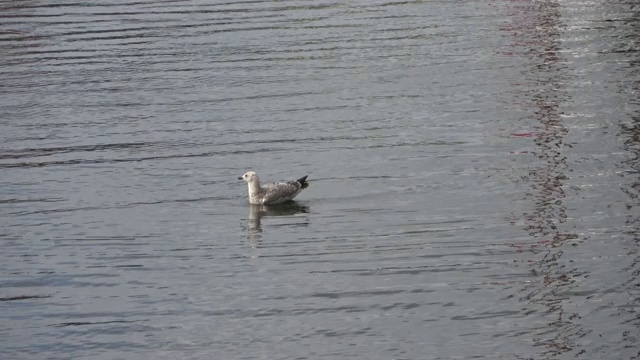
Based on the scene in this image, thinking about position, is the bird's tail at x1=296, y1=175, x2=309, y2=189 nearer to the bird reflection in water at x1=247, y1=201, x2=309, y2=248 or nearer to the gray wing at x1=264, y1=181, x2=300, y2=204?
the gray wing at x1=264, y1=181, x2=300, y2=204

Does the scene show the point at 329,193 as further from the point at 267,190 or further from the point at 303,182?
the point at 267,190

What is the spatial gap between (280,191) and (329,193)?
103 cm

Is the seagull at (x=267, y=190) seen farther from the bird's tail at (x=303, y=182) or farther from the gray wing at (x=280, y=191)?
the bird's tail at (x=303, y=182)

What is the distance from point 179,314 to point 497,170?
28.0 ft

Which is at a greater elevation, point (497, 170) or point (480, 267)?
point (497, 170)

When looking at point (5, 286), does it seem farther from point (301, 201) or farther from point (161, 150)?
point (161, 150)

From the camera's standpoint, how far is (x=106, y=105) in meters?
34.3

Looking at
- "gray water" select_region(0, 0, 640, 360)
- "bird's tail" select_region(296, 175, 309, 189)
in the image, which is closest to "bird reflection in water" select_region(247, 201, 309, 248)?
"gray water" select_region(0, 0, 640, 360)

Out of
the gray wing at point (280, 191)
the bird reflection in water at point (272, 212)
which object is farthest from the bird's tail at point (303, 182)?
the bird reflection in water at point (272, 212)

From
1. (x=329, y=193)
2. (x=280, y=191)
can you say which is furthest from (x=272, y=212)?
(x=329, y=193)

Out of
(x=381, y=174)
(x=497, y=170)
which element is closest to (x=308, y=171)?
(x=381, y=174)

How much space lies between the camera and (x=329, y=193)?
1001 inches

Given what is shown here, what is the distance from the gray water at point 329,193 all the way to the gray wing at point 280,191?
0.78 ft

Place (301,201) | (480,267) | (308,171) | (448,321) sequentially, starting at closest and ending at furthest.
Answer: (448,321) → (480,267) → (301,201) → (308,171)
